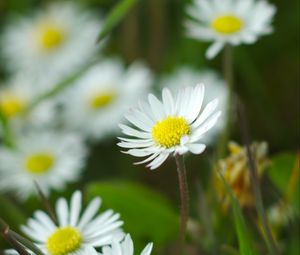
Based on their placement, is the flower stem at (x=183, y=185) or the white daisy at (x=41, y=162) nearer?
the flower stem at (x=183, y=185)

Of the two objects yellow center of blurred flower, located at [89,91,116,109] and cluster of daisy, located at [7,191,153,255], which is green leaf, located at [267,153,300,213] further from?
yellow center of blurred flower, located at [89,91,116,109]

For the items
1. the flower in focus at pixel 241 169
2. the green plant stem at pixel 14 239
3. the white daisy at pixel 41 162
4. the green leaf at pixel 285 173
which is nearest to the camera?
the green plant stem at pixel 14 239

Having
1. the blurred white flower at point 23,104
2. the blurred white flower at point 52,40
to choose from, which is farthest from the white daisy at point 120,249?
the blurred white flower at point 52,40

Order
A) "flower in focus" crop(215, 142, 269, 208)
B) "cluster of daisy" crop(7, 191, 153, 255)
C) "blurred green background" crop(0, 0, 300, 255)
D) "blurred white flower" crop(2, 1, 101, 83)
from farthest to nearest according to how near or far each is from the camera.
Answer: "blurred white flower" crop(2, 1, 101, 83) → "blurred green background" crop(0, 0, 300, 255) → "flower in focus" crop(215, 142, 269, 208) → "cluster of daisy" crop(7, 191, 153, 255)

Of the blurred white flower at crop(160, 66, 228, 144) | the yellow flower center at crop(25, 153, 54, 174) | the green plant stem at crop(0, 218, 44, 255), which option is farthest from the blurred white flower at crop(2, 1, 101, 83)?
the green plant stem at crop(0, 218, 44, 255)

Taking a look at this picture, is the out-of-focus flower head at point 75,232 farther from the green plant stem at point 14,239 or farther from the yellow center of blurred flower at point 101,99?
the yellow center of blurred flower at point 101,99

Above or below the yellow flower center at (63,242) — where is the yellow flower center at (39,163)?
above
